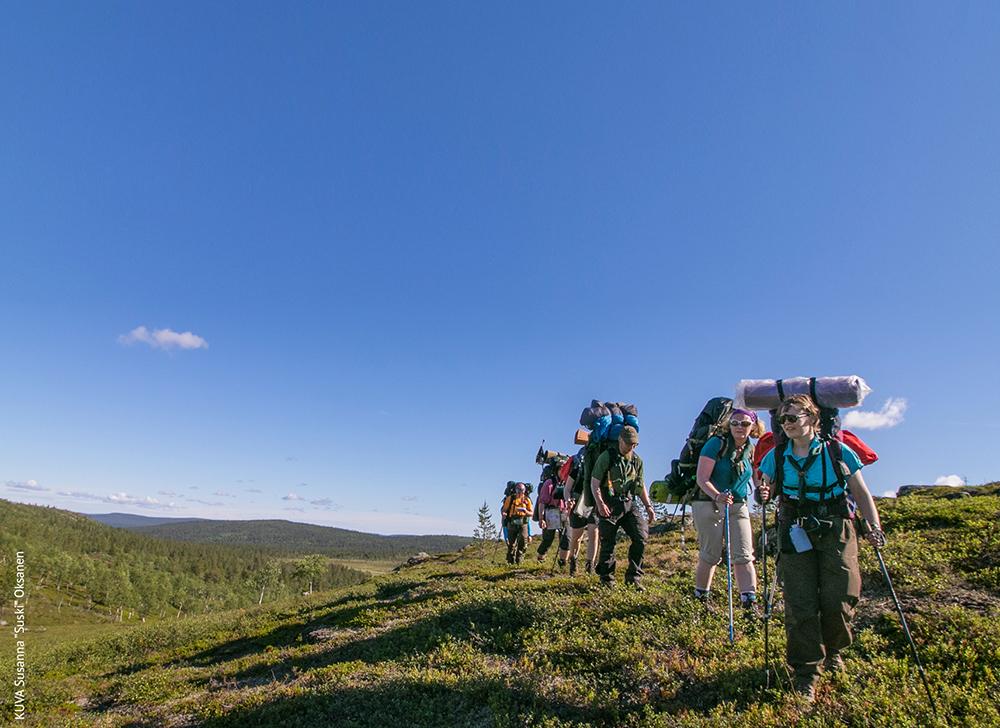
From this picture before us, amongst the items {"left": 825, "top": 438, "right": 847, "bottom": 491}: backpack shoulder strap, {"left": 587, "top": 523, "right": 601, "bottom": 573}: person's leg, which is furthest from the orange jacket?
{"left": 825, "top": 438, "right": 847, "bottom": 491}: backpack shoulder strap

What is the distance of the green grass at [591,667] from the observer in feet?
16.9

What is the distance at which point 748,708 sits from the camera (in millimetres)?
5004

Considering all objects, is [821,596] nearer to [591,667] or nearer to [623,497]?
[591,667]

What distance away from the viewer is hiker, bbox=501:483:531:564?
61.2ft

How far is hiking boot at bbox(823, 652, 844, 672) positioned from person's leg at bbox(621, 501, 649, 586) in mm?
3949

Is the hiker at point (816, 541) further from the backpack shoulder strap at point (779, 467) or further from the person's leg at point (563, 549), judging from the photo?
the person's leg at point (563, 549)

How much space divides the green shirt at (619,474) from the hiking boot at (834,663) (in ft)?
13.9

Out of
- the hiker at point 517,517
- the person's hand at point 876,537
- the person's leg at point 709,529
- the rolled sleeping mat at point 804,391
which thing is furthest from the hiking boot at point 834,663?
the hiker at point 517,517

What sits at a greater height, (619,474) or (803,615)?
(619,474)

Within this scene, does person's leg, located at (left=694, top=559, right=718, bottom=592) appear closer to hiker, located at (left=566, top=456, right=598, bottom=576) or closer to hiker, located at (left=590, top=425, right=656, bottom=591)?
hiker, located at (left=590, top=425, right=656, bottom=591)

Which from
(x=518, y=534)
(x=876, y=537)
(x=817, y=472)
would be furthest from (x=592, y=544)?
(x=876, y=537)

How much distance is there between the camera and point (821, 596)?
5.09 metres

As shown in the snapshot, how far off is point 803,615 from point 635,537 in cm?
454

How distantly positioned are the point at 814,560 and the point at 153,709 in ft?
32.7
